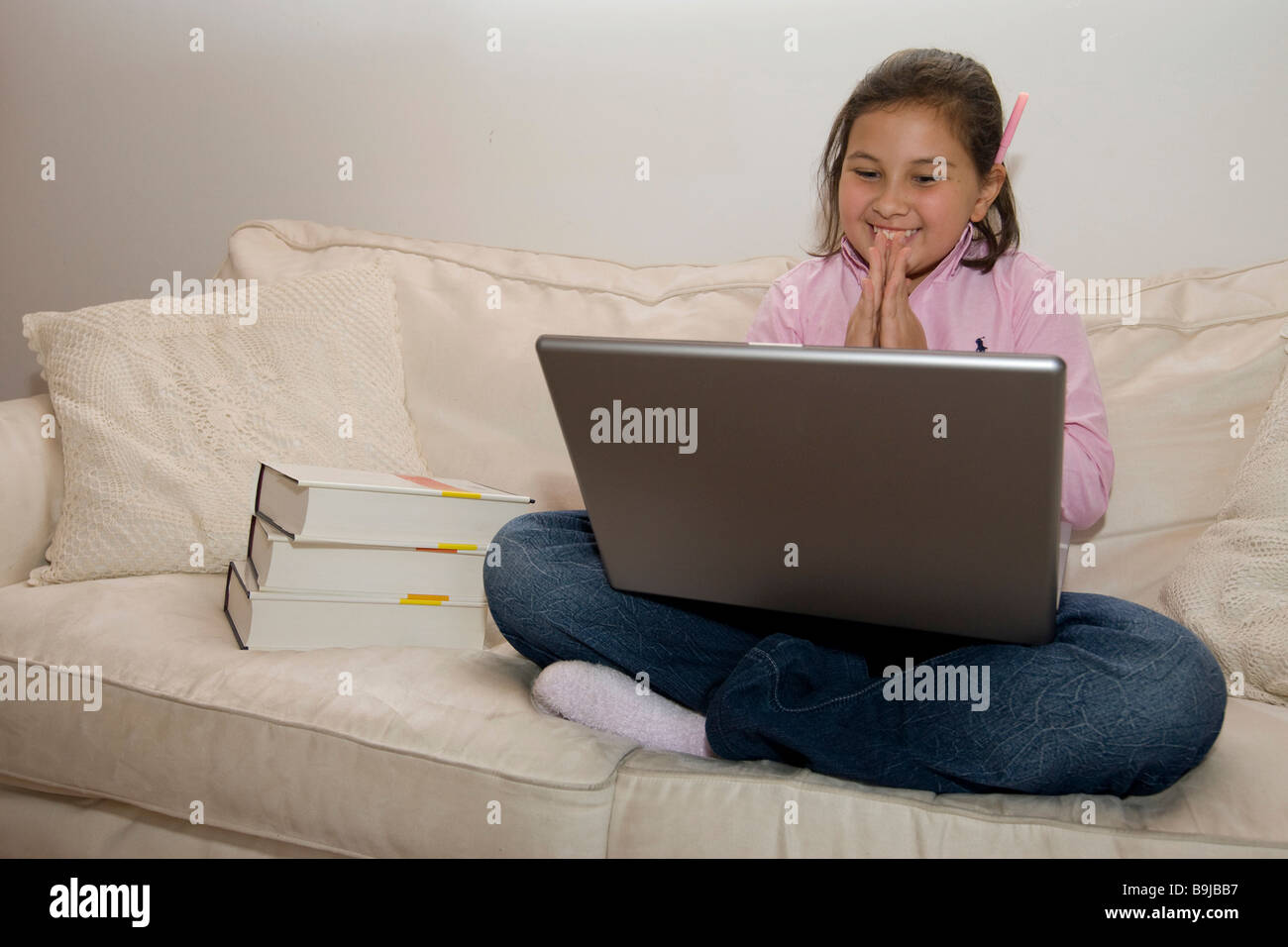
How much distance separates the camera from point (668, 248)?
1.79m

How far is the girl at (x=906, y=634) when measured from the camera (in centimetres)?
81

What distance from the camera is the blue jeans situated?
80cm

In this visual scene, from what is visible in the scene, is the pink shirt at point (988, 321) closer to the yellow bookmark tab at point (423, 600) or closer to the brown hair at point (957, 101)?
the brown hair at point (957, 101)

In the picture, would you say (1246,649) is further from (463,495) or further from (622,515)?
(463,495)

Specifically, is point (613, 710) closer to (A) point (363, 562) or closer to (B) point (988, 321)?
(A) point (363, 562)

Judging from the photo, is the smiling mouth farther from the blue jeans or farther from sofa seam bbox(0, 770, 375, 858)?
sofa seam bbox(0, 770, 375, 858)

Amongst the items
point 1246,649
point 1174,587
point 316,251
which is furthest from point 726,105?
point 1246,649

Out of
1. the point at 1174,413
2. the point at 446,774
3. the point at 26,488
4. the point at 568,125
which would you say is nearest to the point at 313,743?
the point at 446,774

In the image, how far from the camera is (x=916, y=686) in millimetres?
879

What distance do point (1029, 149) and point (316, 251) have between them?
3.55 ft

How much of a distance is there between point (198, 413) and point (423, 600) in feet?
1.43

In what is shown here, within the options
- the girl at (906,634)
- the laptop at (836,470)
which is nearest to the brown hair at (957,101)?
the girl at (906,634)

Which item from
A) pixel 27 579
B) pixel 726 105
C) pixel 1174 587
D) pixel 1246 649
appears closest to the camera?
pixel 1246 649
